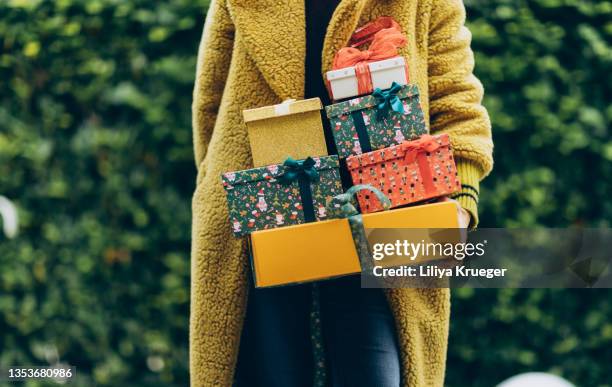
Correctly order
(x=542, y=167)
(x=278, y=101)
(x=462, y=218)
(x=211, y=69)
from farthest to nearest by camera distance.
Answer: (x=542, y=167) → (x=211, y=69) → (x=278, y=101) → (x=462, y=218)

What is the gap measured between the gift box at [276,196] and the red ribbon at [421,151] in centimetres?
14

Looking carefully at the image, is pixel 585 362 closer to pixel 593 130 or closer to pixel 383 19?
pixel 593 130

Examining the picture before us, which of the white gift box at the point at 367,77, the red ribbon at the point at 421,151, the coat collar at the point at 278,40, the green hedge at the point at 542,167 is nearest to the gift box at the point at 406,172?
the red ribbon at the point at 421,151

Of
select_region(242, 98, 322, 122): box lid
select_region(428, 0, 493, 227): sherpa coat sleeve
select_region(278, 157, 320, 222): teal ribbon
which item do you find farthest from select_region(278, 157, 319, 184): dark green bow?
select_region(428, 0, 493, 227): sherpa coat sleeve

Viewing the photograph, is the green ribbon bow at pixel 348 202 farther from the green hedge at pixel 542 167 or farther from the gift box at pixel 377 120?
the green hedge at pixel 542 167

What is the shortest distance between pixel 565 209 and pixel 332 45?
1.47 metres

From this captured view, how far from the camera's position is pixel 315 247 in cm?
149

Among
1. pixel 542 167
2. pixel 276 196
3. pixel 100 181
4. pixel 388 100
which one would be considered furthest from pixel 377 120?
pixel 100 181

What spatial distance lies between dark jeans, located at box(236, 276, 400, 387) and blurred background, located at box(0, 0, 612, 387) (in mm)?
1157

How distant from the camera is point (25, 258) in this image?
2809mm

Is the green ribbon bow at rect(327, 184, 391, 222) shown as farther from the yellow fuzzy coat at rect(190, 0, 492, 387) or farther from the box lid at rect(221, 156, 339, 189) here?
the yellow fuzzy coat at rect(190, 0, 492, 387)

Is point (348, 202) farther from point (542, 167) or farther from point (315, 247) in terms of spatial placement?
point (542, 167)

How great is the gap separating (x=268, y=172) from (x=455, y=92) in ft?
1.58

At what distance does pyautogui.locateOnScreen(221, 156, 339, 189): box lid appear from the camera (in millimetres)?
1521
